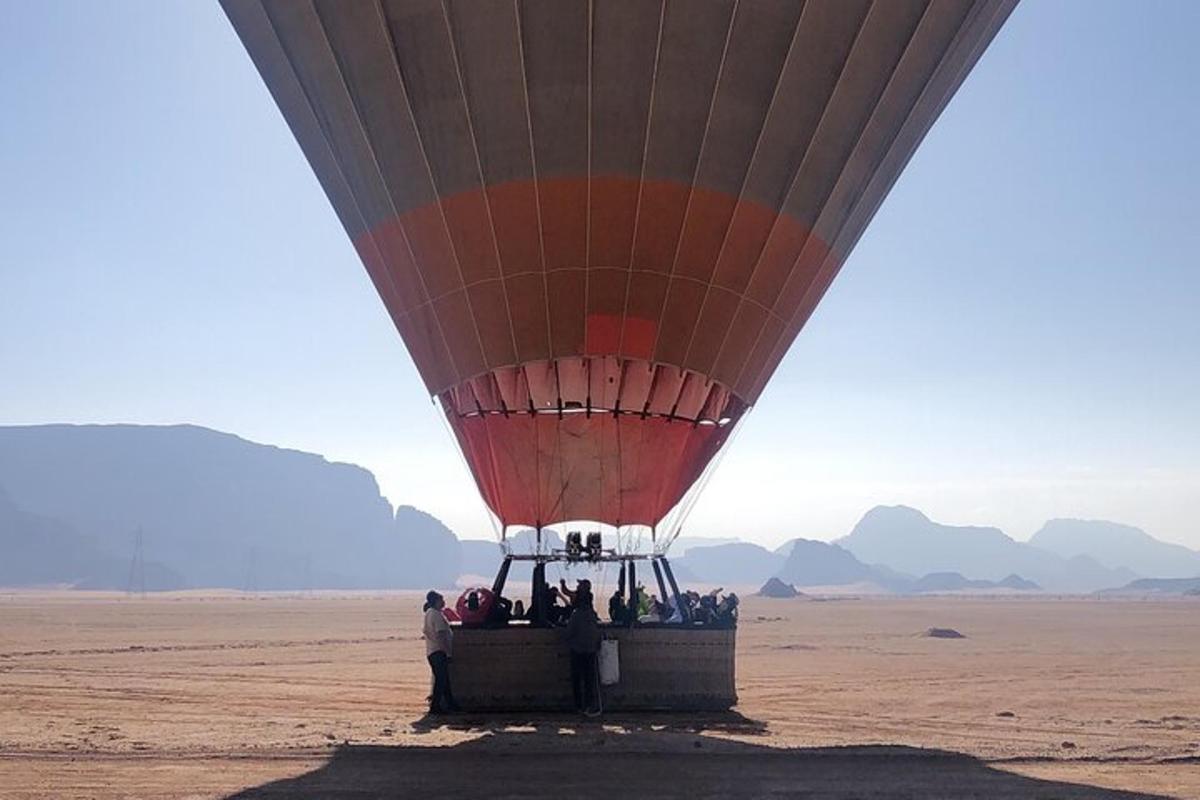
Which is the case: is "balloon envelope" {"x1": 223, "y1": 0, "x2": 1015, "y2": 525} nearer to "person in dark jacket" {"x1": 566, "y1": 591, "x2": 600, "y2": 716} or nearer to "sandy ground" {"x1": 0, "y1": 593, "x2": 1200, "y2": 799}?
"person in dark jacket" {"x1": 566, "y1": 591, "x2": 600, "y2": 716}

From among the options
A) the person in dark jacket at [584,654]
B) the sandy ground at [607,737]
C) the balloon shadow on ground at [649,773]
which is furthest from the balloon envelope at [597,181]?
the balloon shadow on ground at [649,773]

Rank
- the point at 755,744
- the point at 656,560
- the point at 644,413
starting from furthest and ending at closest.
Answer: the point at 656,560 → the point at 644,413 → the point at 755,744

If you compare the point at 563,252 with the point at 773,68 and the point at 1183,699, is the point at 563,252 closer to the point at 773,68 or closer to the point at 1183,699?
the point at 773,68

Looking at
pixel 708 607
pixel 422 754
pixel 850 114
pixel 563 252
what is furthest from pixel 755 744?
pixel 850 114

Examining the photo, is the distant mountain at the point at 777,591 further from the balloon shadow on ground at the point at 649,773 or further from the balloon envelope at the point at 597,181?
the balloon shadow on ground at the point at 649,773

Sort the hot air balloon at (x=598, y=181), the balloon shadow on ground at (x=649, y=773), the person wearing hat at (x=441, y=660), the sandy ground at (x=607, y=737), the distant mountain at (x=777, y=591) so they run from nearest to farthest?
the balloon shadow on ground at (x=649, y=773) < the sandy ground at (x=607, y=737) < the hot air balloon at (x=598, y=181) < the person wearing hat at (x=441, y=660) < the distant mountain at (x=777, y=591)

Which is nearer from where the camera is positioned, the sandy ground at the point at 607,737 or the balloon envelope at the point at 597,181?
the sandy ground at the point at 607,737

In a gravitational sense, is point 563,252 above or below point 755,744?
above

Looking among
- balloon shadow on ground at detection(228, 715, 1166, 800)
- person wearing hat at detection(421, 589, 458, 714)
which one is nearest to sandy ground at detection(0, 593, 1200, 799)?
balloon shadow on ground at detection(228, 715, 1166, 800)
